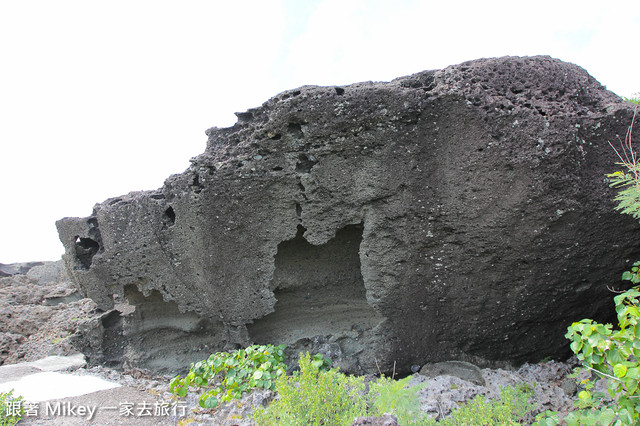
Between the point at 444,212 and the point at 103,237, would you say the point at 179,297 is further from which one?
the point at 444,212

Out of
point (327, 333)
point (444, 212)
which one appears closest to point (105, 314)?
point (327, 333)

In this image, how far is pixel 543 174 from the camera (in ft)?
11.0

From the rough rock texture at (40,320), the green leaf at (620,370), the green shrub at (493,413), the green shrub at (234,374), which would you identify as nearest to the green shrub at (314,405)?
the green shrub at (493,413)

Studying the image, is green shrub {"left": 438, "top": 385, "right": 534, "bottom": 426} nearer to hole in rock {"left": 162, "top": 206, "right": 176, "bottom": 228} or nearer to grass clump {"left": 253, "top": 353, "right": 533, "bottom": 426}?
grass clump {"left": 253, "top": 353, "right": 533, "bottom": 426}

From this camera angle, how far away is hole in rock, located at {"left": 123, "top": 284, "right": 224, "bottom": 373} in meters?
5.05

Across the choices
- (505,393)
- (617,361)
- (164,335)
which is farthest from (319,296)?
(617,361)

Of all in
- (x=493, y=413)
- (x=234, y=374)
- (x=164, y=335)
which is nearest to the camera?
(x=493, y=413)

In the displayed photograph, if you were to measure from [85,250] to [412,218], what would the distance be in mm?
4152

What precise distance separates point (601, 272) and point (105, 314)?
5.67m

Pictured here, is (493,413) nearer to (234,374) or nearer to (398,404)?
(398,404)

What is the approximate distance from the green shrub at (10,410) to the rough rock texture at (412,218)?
1.65 meters

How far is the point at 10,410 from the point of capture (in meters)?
3.54

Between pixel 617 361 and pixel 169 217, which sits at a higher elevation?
pixel 169 217

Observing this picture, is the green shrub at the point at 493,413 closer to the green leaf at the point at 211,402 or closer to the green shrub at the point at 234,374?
the green shrub at the point at 234,374
